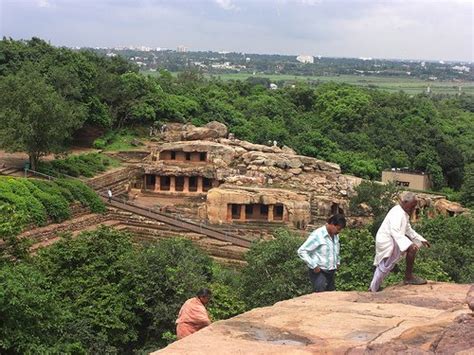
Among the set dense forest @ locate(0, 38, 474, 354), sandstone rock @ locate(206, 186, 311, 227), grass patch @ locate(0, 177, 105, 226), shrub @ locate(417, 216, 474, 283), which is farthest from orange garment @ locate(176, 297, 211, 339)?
sandstone rock @ locate(206, 186, 311, 227)

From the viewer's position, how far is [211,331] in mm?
7383

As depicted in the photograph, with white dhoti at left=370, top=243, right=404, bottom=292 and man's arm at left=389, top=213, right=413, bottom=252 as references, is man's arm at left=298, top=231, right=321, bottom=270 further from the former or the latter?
man's arm at left=389, top=213, right=413, bottom=252

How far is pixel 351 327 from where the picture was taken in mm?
7781

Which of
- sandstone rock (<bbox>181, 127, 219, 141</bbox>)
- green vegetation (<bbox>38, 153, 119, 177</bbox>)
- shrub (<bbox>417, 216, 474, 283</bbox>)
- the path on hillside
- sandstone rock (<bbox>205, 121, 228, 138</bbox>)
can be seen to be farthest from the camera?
sandstone rock (<bbox>205, 121, 228, 138</bbox>)

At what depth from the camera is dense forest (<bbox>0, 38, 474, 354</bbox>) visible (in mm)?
16828

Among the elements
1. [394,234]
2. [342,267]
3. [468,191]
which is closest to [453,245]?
[342,267]

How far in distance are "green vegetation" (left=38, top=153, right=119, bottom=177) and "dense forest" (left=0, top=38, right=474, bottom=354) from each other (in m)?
0.16

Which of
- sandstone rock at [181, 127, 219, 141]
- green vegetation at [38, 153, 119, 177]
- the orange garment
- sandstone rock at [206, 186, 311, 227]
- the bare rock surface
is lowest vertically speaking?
sandstone rock at [206, 186, 311, 227]

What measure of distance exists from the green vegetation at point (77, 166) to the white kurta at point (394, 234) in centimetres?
2635

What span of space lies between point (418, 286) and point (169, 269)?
29.8 ft

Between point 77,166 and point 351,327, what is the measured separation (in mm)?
29824

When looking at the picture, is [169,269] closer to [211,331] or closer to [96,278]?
[96,278]

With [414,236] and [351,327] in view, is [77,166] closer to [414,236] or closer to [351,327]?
[414,236]

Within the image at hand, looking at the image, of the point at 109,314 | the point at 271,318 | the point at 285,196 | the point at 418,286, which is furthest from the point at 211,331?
the point at 285,196
